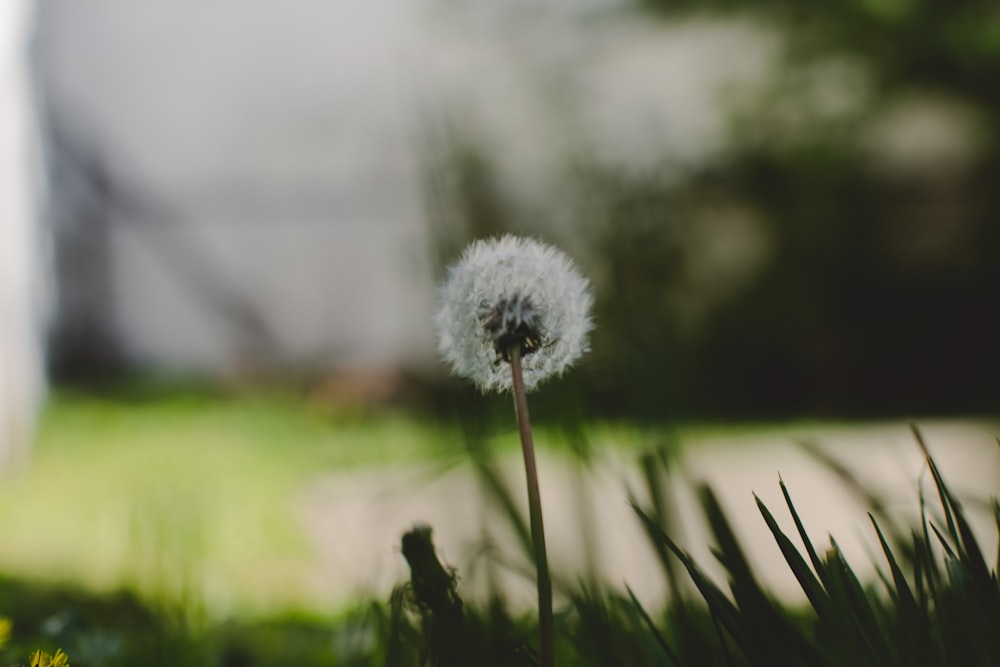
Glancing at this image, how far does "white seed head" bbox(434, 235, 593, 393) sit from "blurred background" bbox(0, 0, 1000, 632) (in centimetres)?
446

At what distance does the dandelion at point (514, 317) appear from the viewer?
2.12 ft

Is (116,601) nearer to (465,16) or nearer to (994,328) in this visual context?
(465,16)

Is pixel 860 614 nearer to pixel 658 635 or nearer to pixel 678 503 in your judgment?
pixel 658 635

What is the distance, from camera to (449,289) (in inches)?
27.2

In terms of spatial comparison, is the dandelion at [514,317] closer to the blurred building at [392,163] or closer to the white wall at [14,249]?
the white wall at [14,249]

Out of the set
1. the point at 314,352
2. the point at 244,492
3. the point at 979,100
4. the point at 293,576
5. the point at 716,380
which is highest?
the point at 979,100

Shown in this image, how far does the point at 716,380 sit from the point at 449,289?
17.5 ft

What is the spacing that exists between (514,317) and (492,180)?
191 inches

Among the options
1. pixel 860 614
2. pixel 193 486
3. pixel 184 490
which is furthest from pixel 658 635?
pixel 193 486

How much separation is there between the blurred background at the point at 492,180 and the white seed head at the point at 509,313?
A: 14.6 feet

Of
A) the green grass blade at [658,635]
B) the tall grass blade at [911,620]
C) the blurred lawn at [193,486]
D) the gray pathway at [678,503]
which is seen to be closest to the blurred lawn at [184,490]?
the blurred lawn at [193,486]

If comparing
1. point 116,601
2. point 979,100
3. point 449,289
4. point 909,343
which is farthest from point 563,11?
point 449,289

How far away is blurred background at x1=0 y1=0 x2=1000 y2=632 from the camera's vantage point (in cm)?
597

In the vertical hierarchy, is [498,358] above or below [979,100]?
below
